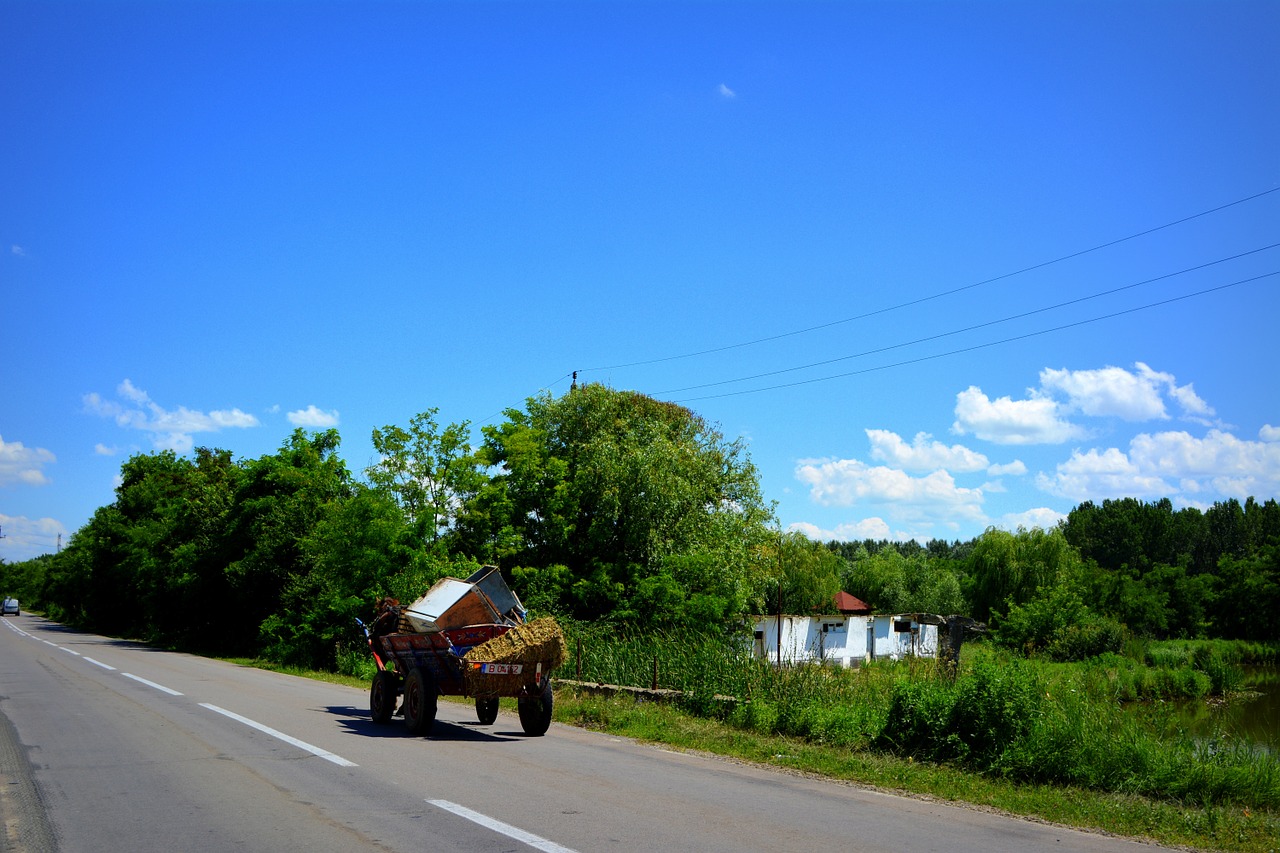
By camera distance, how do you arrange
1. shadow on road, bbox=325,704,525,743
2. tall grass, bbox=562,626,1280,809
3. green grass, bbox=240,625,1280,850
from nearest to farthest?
green grass, bbox=240,625,1280,850, tall grass, bbox=562,626,1280,809, shadow on road, bbox=325,704,525,743

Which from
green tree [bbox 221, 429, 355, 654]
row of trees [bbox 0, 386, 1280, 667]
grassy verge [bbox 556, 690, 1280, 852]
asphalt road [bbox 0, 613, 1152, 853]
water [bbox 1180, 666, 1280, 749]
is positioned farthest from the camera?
green tree [bbox 221, 429, 355, 654]

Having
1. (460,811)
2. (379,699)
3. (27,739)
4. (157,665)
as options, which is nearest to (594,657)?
(379,699)

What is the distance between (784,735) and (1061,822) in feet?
18.7

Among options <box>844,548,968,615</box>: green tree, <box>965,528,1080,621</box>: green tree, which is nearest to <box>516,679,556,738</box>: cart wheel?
<box>965,528,1080,621</box>: green tree

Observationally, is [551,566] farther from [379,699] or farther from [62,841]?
[62,841]

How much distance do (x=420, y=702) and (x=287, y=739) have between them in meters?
1.93

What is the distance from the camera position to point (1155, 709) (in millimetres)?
11703

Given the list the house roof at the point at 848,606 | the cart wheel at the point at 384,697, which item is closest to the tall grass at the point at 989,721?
the cart wheel at the point at 384,697

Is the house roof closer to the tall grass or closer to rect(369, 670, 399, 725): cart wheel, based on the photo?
the tall grass

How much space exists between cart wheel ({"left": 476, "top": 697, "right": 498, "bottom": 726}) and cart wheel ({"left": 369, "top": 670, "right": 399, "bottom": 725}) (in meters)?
1.41

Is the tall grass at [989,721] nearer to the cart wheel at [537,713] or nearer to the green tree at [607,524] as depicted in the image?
the cart wheel at [537,713]

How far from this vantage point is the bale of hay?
12.8 metres

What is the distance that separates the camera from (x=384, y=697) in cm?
1453

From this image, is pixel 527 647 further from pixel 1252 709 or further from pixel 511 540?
pixel 1252 709
